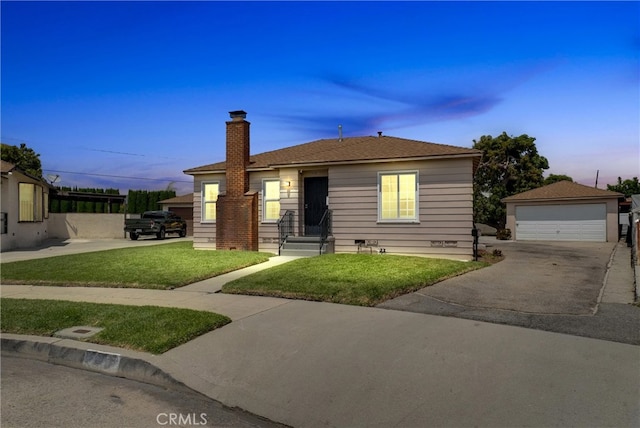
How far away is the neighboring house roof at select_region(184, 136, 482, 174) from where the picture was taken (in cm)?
1438

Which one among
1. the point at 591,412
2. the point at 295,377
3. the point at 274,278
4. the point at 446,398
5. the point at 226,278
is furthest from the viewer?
the point at 226,278

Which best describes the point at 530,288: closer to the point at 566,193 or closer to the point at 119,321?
the point at 119,321

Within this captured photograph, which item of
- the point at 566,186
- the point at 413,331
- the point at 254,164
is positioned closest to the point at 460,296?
the point at 413,331

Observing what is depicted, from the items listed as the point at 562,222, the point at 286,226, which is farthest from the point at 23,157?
the point at 562,222

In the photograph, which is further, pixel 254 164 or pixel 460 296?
pixel 254 164

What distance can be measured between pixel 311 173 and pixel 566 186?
64.9ft

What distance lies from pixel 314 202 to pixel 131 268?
653cm

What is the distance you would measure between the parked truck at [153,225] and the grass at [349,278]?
18.0 metres

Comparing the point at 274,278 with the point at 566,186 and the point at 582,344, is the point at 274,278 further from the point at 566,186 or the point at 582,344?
the point at 566,186

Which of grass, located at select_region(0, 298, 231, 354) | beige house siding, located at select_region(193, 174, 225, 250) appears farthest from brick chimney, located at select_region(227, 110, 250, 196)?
grass, located at select_region(0, 298, 231, 354)

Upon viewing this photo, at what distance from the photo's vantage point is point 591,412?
385 centimetres

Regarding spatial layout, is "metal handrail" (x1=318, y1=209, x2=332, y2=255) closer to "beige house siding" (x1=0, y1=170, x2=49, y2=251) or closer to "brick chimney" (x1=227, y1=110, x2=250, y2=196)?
Answer: "brick chimney" (x1=227, y1=110, x2=250, y2=196)
